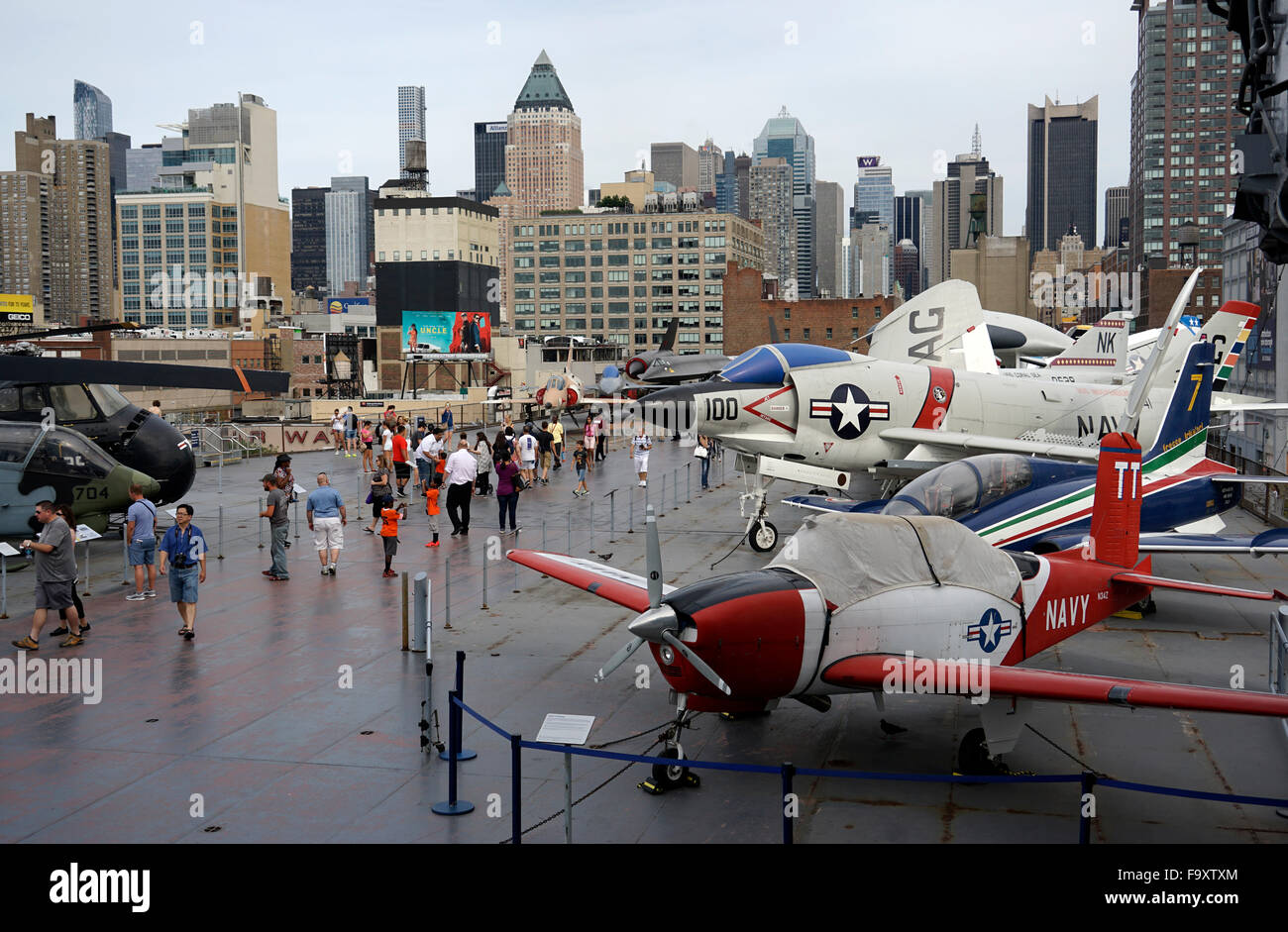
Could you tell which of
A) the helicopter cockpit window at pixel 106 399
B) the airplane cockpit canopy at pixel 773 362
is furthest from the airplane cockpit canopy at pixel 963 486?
the helicopter cockpit window at pixel 106 399

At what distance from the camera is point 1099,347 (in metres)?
40.7

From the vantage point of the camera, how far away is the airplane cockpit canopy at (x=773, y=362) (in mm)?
21000

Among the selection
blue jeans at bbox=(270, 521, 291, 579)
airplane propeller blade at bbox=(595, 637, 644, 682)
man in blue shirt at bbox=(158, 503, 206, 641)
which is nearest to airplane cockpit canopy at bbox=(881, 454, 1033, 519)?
airplane propeller blade at bbox=(595, 637, 644, 682)

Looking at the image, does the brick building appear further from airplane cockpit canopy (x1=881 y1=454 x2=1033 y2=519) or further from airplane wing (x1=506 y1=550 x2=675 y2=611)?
airplane wing (x1=506 y1=550 x2=675 y2=611)

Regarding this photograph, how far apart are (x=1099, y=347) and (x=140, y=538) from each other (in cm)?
3494

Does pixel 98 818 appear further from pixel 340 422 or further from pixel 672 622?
pixel 340 422

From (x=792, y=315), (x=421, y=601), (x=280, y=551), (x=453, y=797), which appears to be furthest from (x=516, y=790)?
(x=792, y=315)

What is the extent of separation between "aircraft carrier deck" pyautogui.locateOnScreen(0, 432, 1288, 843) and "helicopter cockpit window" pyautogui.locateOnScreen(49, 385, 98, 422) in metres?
4.51

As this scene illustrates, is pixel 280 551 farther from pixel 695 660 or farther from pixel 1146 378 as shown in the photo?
pixel 1146 378

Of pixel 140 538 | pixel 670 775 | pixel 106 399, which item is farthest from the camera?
pixel 106 399

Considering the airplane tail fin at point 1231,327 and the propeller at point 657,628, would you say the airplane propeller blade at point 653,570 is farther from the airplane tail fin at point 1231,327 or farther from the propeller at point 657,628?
the airplane tail fin at point 1231,327

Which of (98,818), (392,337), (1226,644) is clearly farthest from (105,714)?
(392,337)

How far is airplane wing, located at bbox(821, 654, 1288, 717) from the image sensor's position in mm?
8148

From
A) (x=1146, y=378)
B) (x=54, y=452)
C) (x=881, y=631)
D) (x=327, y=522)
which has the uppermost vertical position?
(x=1146, y=378)
